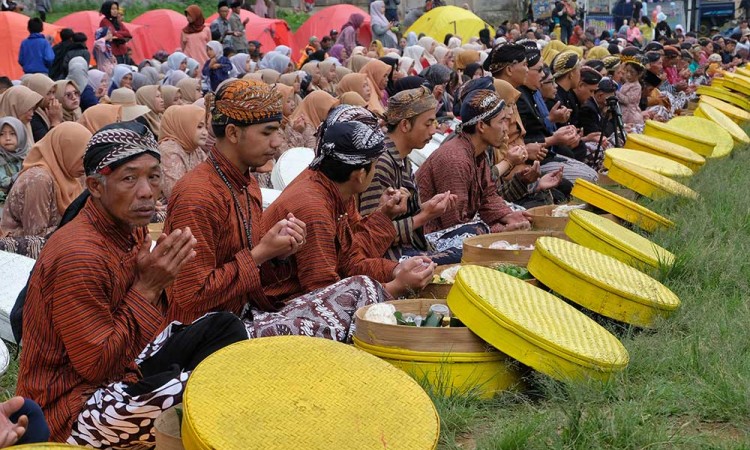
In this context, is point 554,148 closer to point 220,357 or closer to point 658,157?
point 658,157

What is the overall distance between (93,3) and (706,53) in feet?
47.8

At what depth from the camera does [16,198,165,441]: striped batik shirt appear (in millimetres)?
2977

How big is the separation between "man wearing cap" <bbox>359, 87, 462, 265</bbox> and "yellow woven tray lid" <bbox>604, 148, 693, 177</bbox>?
1.74m

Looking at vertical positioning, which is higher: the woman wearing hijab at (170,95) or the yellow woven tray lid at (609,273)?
the yellow woven tray lid at (609,273)

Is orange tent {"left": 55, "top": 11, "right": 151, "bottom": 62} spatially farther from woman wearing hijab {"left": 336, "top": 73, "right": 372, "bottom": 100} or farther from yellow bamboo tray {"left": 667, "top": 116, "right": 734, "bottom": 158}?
yellow bamboo tray {"left": 667, "top": 116, "right": 734, "bottom": 158}

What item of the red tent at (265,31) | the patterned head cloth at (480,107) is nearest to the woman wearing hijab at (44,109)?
the patterned head cloth at (480,107)

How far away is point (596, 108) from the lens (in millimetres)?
9836

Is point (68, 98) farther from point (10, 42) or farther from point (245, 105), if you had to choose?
point (10, 42)

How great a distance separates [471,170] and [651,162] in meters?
1.75

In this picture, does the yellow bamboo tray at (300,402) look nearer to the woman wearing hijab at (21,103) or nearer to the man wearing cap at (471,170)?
the man wearing cap at (471,170)

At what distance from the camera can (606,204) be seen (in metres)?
5.65

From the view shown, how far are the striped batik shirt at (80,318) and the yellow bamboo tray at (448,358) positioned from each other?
82 cm

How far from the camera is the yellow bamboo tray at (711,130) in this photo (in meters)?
8.76

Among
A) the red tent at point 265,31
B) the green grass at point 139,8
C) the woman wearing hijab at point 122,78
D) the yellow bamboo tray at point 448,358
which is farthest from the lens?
the green grass at point 139,8
